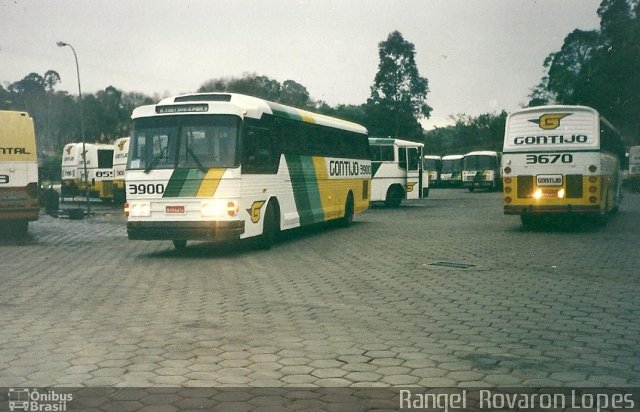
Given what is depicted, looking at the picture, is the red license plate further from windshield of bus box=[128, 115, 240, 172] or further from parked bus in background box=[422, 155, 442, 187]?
parked bus in background box=[422, 155, 442, 187]

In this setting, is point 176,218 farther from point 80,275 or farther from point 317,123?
point 317,123

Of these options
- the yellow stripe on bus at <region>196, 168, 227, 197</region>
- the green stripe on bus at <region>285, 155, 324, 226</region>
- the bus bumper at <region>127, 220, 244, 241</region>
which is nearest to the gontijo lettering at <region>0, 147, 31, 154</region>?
the bus bumper at <region>127, 220, 244, 241</region>

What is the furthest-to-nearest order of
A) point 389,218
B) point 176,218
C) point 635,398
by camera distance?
point 389,218, point 176,218, point 635,398

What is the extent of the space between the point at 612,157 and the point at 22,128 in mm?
17319

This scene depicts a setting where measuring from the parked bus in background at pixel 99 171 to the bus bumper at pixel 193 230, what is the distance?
1187 inches

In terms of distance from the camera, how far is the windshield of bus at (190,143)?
46.6ft

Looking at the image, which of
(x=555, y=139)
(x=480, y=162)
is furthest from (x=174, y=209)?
(x=480, y=162)

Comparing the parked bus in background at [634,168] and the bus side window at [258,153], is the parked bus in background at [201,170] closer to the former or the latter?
the bus side window at [258,153]

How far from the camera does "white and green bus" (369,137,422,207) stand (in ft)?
106

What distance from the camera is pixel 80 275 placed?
11906 millimetres

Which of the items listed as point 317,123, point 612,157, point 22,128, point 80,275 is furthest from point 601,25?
point 80,275

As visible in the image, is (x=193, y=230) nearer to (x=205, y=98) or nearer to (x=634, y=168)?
(x=205, y=98)

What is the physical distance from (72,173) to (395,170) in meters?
21.9

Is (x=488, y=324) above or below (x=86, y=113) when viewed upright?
below
